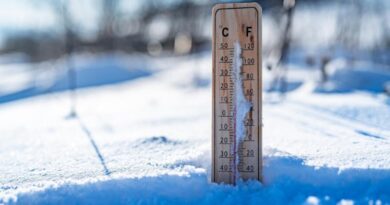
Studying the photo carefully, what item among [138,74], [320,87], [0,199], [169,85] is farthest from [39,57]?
[0,199]

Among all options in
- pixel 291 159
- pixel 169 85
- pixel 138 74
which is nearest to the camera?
pixel 291 159

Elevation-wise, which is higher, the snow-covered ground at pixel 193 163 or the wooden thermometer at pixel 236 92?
the wooden thermometer at pixel 236 92

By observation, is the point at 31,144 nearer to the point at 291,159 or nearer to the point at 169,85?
the point at 291,159

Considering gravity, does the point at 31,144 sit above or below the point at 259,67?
below

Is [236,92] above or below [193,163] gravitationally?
above

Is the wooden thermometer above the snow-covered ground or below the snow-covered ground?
above

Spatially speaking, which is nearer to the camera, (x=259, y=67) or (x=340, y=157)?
(x=259, y=67)

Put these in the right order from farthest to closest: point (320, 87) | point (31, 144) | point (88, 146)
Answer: point (320, 87)
point (31, 144)
point (88, 146)

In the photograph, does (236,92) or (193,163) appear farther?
(193,163)
